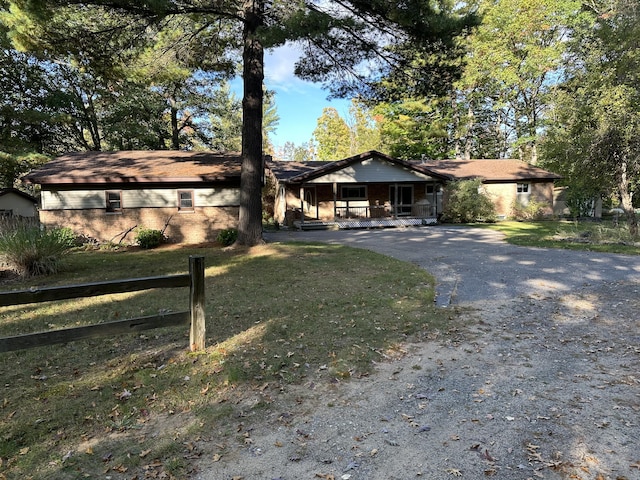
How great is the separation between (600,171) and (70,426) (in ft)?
55.5

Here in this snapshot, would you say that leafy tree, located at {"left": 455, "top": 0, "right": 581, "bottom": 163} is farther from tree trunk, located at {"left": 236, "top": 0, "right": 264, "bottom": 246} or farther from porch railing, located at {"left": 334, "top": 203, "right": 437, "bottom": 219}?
tree trunk, located at {"left": 236, "top": 0, "right": 264, "bottom": 246}

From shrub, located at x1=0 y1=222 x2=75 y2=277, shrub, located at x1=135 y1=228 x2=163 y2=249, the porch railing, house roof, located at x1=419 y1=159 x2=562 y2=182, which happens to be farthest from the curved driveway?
house roof, located at x1=419 y1=159 x2=562 y2=182

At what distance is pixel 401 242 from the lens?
15.3 m

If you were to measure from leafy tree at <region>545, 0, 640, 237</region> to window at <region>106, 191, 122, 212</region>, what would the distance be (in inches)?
733

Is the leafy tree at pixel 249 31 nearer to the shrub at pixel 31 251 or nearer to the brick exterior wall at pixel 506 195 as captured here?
the shrub at pixel 31 251

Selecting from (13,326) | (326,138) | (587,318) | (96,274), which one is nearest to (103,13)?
(96,274)

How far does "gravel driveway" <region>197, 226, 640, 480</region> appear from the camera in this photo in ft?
8.60

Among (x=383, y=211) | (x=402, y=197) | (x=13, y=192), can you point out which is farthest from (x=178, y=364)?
(x=13, y=192)

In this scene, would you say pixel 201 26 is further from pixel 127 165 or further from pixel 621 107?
pixel 621 107

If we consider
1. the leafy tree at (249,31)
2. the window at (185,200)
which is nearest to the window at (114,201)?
the window at (185,200)

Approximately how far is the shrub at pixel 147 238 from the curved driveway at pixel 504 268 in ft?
28.5

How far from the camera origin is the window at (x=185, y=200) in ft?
57.1

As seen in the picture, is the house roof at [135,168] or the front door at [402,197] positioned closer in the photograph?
the house roof at [135,168]

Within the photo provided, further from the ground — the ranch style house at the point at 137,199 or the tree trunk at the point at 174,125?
the tree trunk at the point at 174,125
